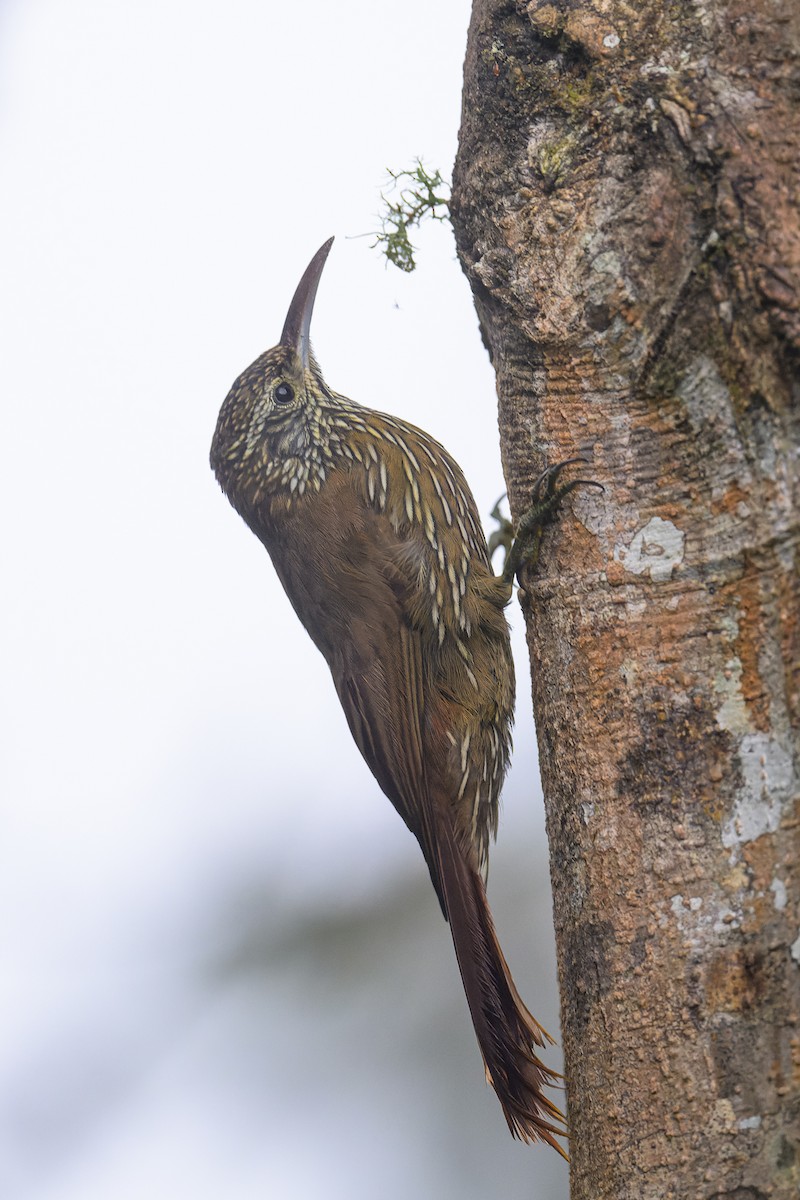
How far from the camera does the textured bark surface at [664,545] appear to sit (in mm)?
1707

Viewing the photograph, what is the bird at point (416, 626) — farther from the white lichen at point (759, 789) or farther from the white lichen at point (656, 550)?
the white lichen at point (759, 789)

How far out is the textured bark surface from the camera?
1707 millimetres

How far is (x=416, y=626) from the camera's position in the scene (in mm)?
3064

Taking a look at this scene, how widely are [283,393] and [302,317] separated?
A: 25cm

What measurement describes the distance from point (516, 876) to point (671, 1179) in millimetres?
4369

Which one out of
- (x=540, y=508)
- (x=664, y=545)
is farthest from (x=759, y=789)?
(x=540, y=508)

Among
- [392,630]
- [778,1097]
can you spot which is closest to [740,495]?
[778,1097]

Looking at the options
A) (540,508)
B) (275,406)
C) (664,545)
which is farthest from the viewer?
(275,406)

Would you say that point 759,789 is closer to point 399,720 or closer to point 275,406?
point 399,720

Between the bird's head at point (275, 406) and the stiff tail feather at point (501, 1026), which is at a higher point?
the bird's head at point (275, 406)

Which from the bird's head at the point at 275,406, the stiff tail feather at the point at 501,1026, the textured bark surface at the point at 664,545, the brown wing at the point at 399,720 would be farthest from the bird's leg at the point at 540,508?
the bird's head at the point at 275,406

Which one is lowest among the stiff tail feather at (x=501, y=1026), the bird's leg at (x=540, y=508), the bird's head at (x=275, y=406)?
the stiff tail feather at (x=501, y=1026)

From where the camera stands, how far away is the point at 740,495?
1.81 meters

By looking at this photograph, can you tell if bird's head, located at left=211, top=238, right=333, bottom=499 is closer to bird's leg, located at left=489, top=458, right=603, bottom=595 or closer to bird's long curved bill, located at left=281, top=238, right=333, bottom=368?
bird's long curved bill, located at left=281, top=238, right=333, bottom=368
